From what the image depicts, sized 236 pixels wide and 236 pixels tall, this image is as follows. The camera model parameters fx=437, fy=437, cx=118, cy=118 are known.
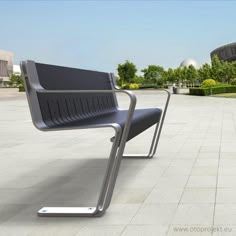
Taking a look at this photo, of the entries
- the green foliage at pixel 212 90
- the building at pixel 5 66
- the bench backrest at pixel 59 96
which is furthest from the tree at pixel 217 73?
the bench backrest at pixel 59 96

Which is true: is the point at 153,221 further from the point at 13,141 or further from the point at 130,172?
the point at 13,141

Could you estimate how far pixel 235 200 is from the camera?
356 centimetres

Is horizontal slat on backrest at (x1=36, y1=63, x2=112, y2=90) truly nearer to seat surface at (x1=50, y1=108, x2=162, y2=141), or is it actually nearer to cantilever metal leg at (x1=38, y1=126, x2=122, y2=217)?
seat surface at (x1=50, y1=108, x2=162, y2=141)

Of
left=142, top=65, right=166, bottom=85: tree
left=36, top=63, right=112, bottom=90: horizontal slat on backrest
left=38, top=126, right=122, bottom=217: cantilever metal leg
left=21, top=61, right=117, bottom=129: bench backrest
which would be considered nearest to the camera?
left=38, top=126, right=122, bottom=217: cantilever metal leg

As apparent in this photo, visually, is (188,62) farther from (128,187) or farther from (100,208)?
(100,208)

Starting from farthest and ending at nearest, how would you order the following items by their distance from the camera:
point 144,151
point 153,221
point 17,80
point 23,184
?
point 17,80
point 144,151
point 23,184
point 153,221

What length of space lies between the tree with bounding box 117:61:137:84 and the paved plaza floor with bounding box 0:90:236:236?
82.6 m

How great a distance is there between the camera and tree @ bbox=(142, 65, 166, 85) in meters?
100

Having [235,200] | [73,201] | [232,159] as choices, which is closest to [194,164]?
[232,159]

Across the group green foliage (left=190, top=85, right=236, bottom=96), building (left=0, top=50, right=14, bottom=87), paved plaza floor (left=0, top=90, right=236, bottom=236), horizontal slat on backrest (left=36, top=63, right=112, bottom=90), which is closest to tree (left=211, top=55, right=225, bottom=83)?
green foliage (left=190, top=85, right=236, bottom=96)

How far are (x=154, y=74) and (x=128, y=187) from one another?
99.6 metres

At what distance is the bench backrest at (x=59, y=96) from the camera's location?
337 centimetres

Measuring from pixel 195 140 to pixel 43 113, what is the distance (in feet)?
14.5

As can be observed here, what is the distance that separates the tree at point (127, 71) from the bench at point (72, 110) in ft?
279
